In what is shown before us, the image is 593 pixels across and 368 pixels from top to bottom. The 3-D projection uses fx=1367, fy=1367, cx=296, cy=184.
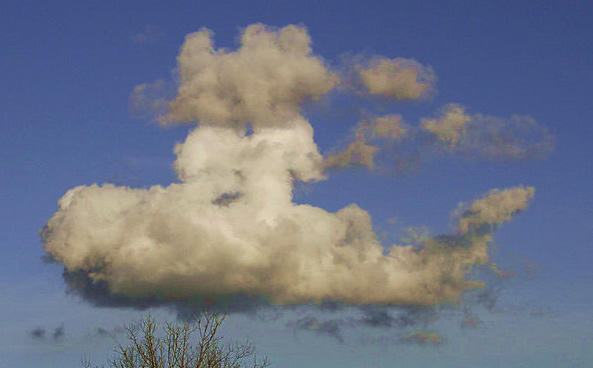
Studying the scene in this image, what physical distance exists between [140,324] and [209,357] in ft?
20.2

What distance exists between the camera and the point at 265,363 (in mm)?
109438

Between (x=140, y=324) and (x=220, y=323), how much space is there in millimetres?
6289

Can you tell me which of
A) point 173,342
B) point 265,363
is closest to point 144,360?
point 173,342

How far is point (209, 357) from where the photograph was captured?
4144 inches

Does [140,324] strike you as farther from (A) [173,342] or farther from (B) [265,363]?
(B) [265,363]

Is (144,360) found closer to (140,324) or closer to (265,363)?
(140,324)

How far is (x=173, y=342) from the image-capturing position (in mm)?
105188

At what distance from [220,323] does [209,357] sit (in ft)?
9.31

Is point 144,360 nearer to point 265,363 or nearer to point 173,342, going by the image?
point 173,342

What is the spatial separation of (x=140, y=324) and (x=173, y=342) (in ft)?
11.0

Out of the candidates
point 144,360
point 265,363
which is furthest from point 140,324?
point 265,363

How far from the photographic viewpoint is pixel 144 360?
343 feet

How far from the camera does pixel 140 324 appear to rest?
106750 mm

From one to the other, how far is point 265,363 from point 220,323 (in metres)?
5.83
